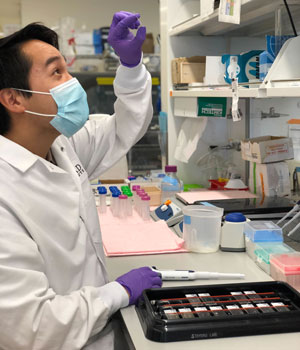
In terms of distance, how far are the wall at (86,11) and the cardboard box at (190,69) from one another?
85.2 inches

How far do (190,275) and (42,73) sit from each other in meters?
0.74

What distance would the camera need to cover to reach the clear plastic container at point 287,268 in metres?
1.36

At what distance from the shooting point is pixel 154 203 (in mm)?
2461

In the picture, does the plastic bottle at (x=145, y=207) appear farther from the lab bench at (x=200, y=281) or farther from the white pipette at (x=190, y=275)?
the white pipette at (x=190, y=275)

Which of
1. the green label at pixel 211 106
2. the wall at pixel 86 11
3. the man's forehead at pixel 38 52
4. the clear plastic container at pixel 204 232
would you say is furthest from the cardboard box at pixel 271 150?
the wall at pixel 86 11

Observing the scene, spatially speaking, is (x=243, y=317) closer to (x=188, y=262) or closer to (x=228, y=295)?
(x=228, y=295)

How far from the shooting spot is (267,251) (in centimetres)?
154

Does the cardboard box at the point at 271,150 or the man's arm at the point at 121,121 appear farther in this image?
the cardboard box at the point at 271,150

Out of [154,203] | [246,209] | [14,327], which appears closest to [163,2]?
[154,203]

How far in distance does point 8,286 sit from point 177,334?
397mm

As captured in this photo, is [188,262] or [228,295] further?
[188,262]

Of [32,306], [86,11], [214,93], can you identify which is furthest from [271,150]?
[86,11]

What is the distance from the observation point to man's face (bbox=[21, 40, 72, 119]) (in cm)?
140

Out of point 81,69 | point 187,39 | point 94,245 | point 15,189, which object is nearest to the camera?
point 15,189
